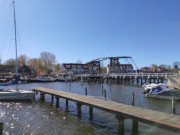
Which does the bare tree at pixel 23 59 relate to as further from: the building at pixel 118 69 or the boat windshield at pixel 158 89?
the boat windshield at pixel 158 89

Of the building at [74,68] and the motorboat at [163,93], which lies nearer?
the motorboat at [163,93]

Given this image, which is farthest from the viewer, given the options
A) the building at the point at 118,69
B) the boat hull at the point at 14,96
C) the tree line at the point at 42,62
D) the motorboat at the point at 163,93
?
the tree line at the point at 42,62

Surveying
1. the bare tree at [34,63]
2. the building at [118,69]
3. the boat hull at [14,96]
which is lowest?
the boat hull at [14,96]

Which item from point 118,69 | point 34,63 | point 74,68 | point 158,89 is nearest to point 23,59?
point 34,63

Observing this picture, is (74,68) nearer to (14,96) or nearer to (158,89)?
(14,96)

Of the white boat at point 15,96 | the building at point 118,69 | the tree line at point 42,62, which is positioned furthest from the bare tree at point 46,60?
the white boat at point 15,96

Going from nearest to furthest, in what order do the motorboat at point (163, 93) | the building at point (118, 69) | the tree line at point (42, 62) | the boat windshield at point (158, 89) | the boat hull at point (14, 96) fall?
the boat hull at point (14, 96), the motorboat at point (163, 93), the boat windshield at point (158, 89), the building at point (118, 69), the tree line at point (42, 62)

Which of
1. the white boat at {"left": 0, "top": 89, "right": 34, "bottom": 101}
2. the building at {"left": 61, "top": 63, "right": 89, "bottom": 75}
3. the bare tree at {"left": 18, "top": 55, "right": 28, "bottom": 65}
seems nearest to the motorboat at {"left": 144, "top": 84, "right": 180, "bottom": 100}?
the white boat at {"left": 0, "top": 89, "right": 34, "bottom": 101}

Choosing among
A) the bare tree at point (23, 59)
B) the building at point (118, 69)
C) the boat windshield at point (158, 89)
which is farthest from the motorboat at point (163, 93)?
the bare tree at point (23, 59)

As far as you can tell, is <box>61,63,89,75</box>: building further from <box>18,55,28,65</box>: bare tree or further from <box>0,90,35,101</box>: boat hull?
<box>0,90,35,101</box>: boat hull

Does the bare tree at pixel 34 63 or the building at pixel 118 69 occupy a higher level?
the bare tree at pixel 34 63

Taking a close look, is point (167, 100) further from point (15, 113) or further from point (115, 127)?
point (15, 113)

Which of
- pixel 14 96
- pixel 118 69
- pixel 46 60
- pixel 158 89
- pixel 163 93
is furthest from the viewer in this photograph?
pixel 46 60

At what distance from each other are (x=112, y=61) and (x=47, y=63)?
189 feet
